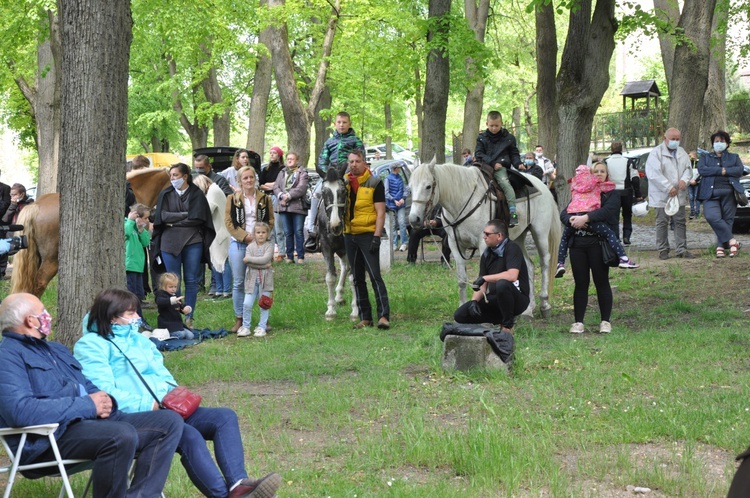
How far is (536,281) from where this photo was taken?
1605 cm

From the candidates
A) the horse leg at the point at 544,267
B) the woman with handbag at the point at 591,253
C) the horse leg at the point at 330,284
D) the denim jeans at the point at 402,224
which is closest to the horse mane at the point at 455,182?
the horse leg at the point at 544,267

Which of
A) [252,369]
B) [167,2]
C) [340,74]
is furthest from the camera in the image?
[340,74]

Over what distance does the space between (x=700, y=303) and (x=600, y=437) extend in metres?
7.53

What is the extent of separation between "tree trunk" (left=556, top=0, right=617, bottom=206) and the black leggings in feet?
24.2

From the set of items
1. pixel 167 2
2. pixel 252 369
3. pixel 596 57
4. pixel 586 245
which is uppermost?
pixel 167 2

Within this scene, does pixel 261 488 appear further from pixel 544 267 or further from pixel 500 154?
pixel 544 267

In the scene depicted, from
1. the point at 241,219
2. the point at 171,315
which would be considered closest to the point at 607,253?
the point at 241,219

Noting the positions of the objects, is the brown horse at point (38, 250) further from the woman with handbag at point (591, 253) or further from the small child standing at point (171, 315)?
the woman with handbag at point (591, 253)

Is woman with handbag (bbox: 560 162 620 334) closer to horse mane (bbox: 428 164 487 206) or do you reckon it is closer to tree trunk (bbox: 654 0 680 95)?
horse mane (bbox: 428 164 487 206)

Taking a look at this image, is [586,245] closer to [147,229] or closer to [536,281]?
[536,281]

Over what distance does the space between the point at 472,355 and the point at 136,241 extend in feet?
19.7

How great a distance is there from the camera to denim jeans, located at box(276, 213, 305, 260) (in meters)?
19.3

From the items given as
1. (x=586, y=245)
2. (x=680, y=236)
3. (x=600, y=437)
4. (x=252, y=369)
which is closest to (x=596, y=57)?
(x=680, y=236)

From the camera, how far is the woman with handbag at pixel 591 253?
37.8 feet
